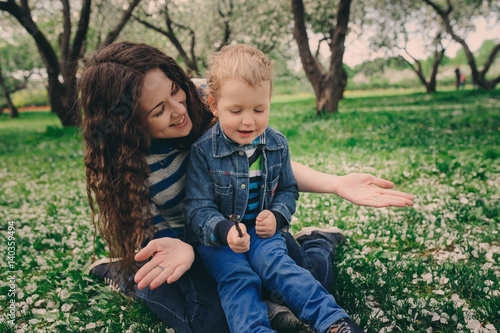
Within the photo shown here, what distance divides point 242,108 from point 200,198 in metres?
0.74

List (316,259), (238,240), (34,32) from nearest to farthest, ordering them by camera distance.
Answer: (238,240)
(316,259)
(34,32)

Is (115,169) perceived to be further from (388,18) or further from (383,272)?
(388,18)

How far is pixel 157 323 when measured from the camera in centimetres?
266

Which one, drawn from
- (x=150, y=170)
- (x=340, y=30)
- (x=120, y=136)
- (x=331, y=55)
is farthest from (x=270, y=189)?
(x=331, y=55)

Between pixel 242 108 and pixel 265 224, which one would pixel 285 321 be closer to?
pixel 265 224

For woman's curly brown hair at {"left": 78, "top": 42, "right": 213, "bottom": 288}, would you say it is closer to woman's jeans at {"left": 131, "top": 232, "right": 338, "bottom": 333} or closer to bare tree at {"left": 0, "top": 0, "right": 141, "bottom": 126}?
woman's jeans at {"left": 131, "top": 232, "right": 338, "bottom": 333}

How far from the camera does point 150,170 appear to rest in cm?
262

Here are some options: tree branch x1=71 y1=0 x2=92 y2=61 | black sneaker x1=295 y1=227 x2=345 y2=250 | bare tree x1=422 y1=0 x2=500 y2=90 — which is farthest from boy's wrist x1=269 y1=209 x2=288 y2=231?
bare tree x1=422 y1=0 x2=500 y2=90

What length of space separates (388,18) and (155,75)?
2904cm

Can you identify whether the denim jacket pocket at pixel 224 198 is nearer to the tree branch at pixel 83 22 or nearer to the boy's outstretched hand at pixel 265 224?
the boy's outstretched hand at pixel 265 224

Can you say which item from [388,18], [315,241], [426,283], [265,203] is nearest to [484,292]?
[426,283]

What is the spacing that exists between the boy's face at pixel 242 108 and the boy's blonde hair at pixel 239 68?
39 mm

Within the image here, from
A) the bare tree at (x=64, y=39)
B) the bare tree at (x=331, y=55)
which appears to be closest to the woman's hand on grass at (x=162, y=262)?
the bare tree at (x=331, y=55)

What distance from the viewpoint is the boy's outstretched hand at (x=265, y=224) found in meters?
2.38
